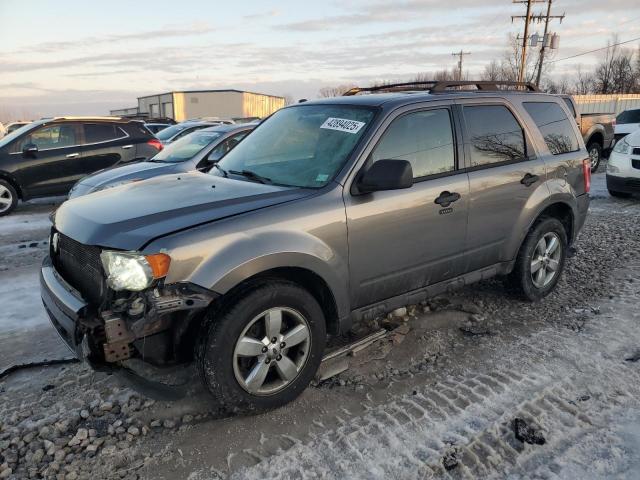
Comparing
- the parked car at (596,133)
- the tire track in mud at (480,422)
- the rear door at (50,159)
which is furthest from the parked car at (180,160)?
the parked car at (596,133)

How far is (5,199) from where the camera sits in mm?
9188

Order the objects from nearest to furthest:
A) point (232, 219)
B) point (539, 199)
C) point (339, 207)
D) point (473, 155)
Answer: point (232, 219) → point (339, 207) → point (473, 155) → point (539, 199)

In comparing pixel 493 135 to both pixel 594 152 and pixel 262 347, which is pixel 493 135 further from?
pixel 594 152

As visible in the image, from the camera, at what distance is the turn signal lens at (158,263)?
254cm

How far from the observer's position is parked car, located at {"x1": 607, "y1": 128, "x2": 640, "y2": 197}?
8789 millimetres

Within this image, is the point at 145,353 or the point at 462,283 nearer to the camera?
the point at 145,353

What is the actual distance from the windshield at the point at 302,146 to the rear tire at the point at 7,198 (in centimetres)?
705

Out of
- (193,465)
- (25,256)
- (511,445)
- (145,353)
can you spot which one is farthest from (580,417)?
(25,256)

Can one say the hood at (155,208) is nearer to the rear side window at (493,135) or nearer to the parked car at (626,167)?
the rear side window at (493,135)

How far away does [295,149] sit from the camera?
3.69m

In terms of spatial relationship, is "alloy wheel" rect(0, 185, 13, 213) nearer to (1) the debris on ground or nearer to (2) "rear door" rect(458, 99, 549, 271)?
(2) "rear door" rect(458, 99, 549, 271)

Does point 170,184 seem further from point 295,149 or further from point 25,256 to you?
point 25,256

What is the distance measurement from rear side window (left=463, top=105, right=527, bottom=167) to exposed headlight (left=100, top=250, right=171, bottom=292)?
2.50m

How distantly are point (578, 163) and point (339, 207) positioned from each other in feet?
9.52
